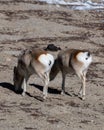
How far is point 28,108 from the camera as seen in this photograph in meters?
14.2

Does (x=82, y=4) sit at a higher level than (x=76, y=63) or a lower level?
lower

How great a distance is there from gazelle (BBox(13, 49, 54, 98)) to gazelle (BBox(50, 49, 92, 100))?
55 centimetres

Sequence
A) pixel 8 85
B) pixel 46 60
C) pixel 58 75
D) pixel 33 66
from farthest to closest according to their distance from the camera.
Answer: pixel 58 75 → pixel 8 85 → pixel 33 66 → pixel 46 60

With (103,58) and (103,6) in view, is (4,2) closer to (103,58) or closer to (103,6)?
(103,6)

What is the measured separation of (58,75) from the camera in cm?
1781

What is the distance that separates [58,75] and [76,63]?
2652 millimetres

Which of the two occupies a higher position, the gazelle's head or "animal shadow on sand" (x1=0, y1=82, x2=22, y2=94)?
the gazelle's head

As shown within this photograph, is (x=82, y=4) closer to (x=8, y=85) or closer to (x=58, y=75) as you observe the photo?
(x=58, y=75)

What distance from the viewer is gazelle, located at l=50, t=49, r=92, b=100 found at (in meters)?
15.1

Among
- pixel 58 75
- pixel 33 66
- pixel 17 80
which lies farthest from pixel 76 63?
pixel 58 75

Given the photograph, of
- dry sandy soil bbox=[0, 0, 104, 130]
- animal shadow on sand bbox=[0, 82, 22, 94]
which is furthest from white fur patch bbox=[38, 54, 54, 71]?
animal shadow on sand bbox=[0, 82, 22, 94]

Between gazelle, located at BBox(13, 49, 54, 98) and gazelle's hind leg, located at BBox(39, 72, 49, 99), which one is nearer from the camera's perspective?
gazelle, located at BBox(13, 49, 54, 98)

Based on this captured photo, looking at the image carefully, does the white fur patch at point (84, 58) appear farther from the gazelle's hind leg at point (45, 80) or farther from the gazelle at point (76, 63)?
the gazelle's hind leg at point (45, 80)

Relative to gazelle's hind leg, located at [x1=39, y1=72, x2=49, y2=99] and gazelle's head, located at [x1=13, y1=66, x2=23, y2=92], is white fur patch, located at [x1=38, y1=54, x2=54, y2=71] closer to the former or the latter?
gazelle's hind leg, located at [x1=39, y1=72, x2=49, y2=99]
